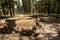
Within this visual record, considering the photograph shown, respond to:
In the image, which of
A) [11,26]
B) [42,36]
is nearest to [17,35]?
[11,26]

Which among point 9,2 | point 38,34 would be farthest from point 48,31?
point 9,2

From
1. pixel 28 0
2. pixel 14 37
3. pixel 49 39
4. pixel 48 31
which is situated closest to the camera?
pixel 49 39

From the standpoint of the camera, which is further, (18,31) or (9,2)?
(9,2)

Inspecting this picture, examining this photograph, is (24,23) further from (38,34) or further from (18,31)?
(38,34)

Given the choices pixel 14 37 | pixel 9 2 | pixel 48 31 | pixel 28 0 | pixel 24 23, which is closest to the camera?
pixel 14 37

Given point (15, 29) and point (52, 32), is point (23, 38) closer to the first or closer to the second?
point (15, 29)

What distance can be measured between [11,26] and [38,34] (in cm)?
228

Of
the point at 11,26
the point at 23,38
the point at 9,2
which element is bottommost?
the point at 23,38

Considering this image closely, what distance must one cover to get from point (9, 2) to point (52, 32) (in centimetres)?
1314

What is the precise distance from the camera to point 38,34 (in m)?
8.38

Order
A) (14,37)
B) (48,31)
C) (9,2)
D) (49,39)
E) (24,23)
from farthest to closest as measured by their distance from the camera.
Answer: (9,2) < (24,23) < (48,31) < (14,37) < (49,39)

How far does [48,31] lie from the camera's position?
8961 mm

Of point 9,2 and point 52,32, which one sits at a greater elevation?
point 9,2

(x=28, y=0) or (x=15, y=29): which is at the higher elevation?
(x=28, y=0)
